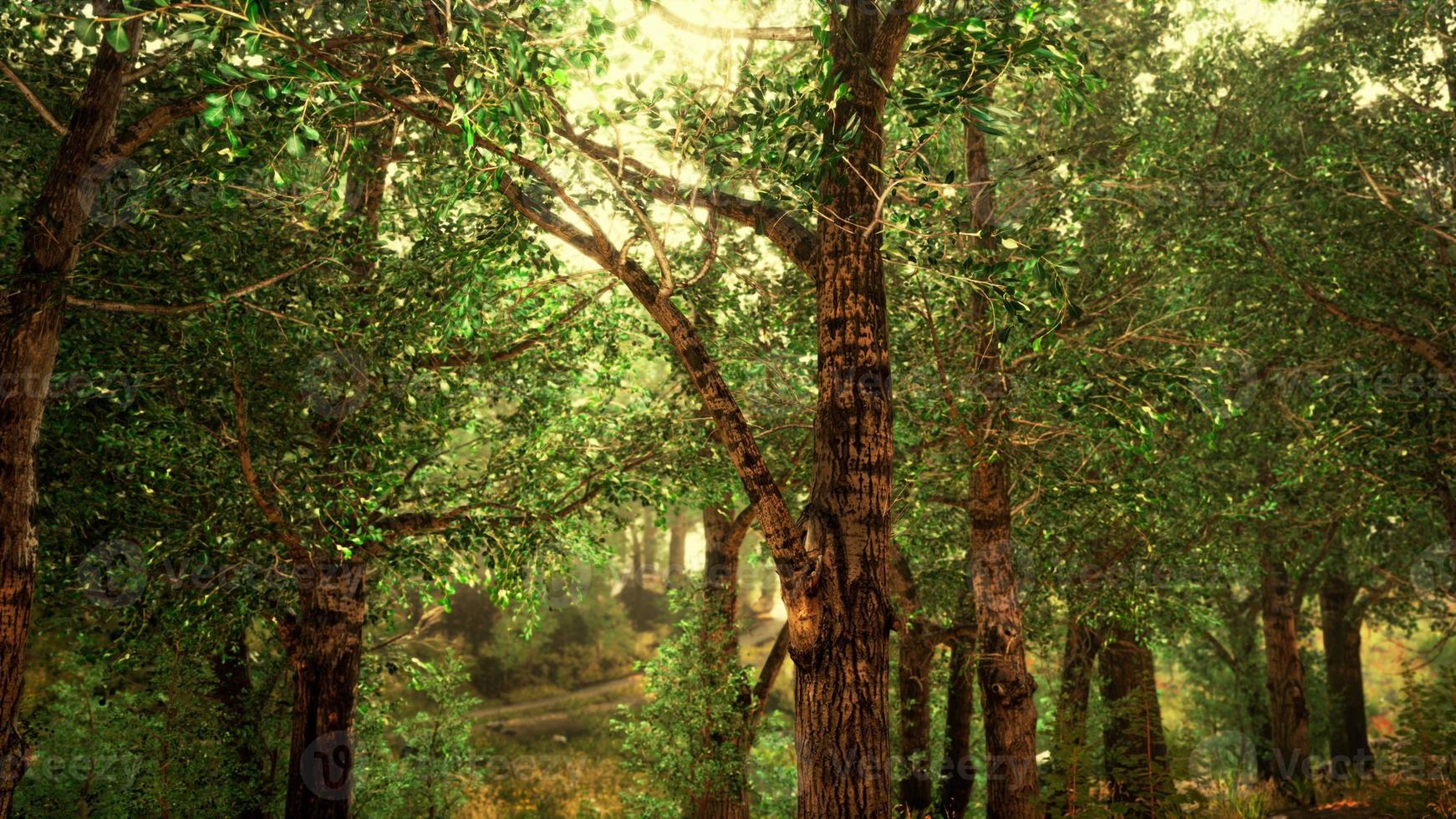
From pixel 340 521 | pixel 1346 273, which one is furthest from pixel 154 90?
pixel 1346 273

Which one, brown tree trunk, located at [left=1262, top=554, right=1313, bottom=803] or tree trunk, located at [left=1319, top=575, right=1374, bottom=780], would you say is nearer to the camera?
brown tree trunk, located at [left=1262, top=554, right=1313, bottom=803]

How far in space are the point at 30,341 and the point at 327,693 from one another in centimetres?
548

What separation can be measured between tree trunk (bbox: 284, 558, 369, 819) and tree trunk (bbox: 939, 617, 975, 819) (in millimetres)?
9808

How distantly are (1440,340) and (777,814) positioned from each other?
12.3 metres

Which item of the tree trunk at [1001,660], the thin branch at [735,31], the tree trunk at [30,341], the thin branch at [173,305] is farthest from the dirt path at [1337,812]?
the tree trunk at [30,341]

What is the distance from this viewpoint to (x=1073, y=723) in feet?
35.6

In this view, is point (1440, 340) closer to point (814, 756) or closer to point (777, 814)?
point (814, 756)

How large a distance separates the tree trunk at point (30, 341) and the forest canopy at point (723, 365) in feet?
0.13

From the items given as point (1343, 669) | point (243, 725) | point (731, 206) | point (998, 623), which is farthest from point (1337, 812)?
point (243, 725)

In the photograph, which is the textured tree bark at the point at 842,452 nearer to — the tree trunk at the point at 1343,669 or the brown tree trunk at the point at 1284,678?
the brown tree trunk at the point at 1284,678

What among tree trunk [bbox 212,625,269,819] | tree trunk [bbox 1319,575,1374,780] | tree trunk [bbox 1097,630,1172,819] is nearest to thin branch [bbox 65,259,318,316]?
tree trunk [bbox 212,625,269,819]

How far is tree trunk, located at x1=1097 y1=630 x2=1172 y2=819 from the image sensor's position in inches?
350

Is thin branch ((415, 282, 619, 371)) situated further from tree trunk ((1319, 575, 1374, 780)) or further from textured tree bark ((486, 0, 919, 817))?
tree trunk ((1319, 575, 1374, 780))

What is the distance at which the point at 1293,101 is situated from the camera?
532 inches
